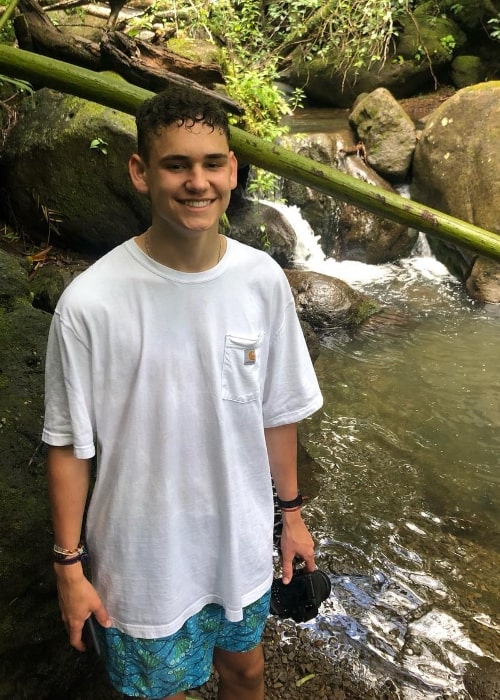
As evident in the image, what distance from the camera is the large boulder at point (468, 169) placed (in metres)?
7.77

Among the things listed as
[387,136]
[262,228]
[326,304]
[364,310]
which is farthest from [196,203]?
[387,136]

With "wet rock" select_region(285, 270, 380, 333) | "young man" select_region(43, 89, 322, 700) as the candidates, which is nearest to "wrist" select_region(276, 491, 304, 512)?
"young man" select_region(43, 89, 322, 700)

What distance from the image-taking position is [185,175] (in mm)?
1312

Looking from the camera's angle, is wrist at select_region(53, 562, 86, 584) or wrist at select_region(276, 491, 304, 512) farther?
wrist at select_region(276, 491, 304, 512)

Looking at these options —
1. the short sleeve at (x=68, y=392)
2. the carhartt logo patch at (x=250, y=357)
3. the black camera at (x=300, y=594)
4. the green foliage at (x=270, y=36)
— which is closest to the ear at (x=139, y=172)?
the short sleeve at (x=68, y=392)

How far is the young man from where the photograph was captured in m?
1.32

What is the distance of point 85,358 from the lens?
1321 millimetres

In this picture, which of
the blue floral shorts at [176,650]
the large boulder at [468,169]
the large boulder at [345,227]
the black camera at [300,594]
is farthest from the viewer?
the large boulder at [345,227]

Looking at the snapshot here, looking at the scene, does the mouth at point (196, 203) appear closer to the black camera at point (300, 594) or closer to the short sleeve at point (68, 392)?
the short sleeve at point (68, 392)

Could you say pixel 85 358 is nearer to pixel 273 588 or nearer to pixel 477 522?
pixel 273 588

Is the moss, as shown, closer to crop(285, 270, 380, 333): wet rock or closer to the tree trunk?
crop(285, 270, 380, 333): wet rock

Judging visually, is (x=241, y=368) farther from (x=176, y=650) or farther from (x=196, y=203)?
(x=176, y=650)

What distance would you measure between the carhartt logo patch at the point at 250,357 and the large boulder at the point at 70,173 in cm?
397

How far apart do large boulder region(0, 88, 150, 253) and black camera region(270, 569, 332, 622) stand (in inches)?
157
